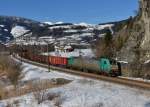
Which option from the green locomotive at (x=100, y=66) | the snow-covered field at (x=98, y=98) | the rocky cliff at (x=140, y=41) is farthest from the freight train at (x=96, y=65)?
the snow-covered field at (x=98, y=98)

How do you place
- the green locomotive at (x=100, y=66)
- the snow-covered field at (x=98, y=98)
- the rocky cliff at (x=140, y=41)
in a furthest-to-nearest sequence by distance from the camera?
the rocky cliff at (x=140, y=41) < the green locomotive at (x=100, y=66) < the snow-covered field at (x=98, y=98)

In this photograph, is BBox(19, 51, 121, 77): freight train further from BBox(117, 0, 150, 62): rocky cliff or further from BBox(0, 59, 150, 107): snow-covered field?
BBox(0, 59, 150, 107): snow-covered field

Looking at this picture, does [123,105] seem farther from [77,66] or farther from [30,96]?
[77,66]

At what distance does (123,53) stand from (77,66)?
2504cm

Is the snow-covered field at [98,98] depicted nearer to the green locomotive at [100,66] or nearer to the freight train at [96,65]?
the green locomotive at [100,66]

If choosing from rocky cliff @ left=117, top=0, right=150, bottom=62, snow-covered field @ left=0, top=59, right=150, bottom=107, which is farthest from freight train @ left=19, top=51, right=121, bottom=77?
snow-covered field @ left=0, top=59, right=150, bottom=107

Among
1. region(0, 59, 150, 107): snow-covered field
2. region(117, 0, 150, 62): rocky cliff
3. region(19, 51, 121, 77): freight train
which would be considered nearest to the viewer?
region(0, 59, 150, 107): snow-covered field

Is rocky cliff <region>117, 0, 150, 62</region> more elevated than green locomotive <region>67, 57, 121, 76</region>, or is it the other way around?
rocky cliff <region>117, 0, 150, 62</region>

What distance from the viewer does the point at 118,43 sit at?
119688mm

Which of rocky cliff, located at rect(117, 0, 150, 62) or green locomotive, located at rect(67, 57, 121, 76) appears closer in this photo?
green locomotive, located at rect(67, 57, 121, 76)

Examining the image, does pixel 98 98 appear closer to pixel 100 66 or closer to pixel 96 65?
pixel 100 66

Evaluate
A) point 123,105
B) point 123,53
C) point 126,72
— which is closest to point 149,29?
point 123,53

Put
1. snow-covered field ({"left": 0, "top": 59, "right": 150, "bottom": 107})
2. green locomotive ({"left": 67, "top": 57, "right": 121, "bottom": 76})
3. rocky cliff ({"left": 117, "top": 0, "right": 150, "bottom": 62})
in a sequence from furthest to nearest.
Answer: rocky cliff ({"left": 117, "top": 0, "right": 150, "bottom": 62})
green locomotive ({"left": 67, "top": 57, "right": 121, "bottom": 76})
snow-covered field ({"left": 0, "top": 59, "right": 150, "bottom": 107})

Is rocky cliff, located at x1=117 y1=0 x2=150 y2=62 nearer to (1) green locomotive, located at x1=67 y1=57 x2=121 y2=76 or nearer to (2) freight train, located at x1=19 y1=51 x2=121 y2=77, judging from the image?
(2) freight train, located at x1=19 y1=51 x2=121 y2=77
